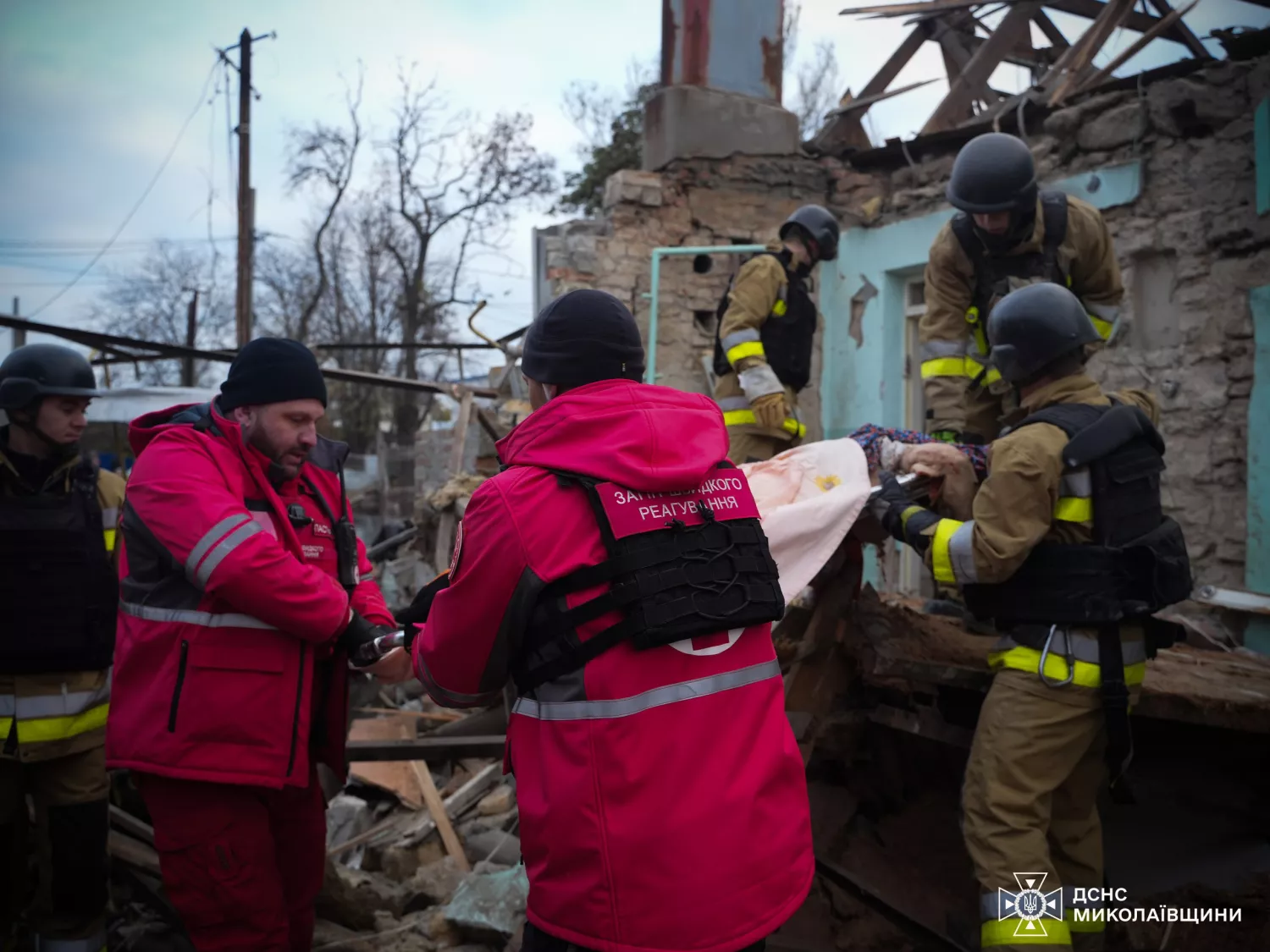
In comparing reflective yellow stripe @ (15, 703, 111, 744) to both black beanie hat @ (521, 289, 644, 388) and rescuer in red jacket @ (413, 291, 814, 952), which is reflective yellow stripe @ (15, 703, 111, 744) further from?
black beanie hat @ (521, 289, 644, 388)

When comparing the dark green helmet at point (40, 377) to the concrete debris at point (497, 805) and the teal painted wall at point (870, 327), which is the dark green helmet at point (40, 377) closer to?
the concrete debris at point (497, 805)

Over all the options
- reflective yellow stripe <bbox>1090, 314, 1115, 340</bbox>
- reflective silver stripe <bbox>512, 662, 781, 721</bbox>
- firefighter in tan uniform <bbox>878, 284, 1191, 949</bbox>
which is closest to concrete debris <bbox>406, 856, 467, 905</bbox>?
firefighter in tan uniform <bbox>878, 284, 1191, 949</bbox>

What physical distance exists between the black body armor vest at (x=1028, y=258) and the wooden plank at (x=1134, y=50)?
2.90 meters

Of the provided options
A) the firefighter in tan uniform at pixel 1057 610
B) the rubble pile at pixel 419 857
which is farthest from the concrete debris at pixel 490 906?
the firefighter in tan uniform at pixel 1057 610

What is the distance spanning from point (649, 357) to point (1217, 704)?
209 inches

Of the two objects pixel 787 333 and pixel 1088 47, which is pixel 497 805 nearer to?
pixel 787 333

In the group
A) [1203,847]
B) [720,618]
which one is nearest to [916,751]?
[1203,847]

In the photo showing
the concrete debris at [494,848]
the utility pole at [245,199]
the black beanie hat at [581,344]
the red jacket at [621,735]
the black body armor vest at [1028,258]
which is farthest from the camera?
the utility pole at [245,199]

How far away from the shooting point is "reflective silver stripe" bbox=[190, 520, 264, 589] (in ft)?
8.11

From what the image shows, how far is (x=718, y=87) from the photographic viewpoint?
27.8 ft

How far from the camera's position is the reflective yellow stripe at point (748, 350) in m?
4.99

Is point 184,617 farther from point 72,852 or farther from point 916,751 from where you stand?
point 916,751

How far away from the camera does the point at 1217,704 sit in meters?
3.26

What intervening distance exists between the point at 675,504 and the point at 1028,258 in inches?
115
